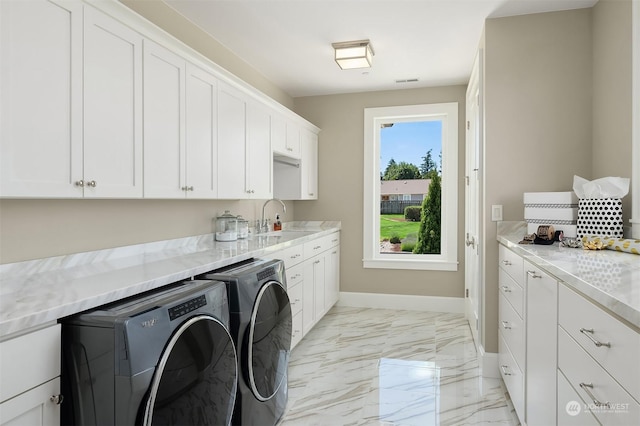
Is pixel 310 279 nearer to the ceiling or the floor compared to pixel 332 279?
nearer to the ceiling

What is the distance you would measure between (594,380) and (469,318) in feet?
9.68

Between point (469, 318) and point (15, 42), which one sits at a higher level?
point (15, 42)

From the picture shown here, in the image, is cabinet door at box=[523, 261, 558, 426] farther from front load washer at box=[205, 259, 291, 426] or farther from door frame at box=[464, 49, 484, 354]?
front load washer at box=[205, 259, 291, 426]

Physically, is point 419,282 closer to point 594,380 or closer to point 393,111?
point 393,111

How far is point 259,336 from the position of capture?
6.39 feet

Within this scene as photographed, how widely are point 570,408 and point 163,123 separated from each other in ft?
7.24

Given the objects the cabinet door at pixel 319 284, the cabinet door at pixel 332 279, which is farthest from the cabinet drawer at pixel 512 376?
the cabinet door at pixel 332 279

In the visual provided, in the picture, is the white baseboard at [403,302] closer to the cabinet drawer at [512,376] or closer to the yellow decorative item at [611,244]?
the cabinet drawer at [512,376]

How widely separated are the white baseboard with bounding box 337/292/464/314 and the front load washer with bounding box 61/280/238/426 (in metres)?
3.17

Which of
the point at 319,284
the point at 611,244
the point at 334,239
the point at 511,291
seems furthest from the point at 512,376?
the point at 334,239

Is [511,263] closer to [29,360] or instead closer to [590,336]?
[590,336]

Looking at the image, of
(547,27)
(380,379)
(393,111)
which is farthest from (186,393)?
(393,111)

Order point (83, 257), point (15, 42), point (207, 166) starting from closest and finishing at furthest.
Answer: point (15, 42) < point (83, 257) < point (207, 166)

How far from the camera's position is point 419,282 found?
14.7 feet
